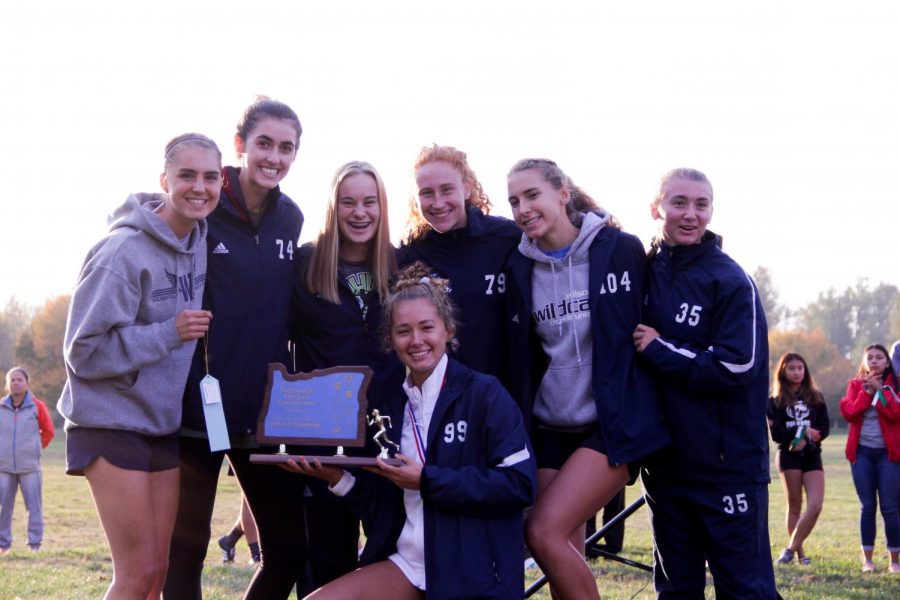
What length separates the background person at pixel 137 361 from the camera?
3922 millimetres

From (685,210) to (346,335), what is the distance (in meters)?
1.72

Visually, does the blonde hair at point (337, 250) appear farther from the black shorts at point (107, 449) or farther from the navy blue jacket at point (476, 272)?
the black shorts at point (107, 449)

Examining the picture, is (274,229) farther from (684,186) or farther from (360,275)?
(684,186)

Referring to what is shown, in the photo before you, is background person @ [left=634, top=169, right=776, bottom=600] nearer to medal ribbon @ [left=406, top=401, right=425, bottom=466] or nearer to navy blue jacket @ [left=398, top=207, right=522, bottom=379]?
navy blue jacket @ [left=398, top=207, right=522, bottom=379]

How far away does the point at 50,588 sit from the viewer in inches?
315

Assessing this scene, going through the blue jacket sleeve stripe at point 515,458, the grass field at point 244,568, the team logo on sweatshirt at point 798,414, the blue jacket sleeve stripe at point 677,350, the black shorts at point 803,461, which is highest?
the blue jacket sleeve stripe at point 677,350

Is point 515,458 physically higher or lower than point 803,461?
higher

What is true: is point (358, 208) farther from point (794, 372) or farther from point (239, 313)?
point (794, 372)

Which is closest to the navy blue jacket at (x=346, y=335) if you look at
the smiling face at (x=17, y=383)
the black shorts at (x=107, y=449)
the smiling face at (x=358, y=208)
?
the smiling face at (x=358, y=208)

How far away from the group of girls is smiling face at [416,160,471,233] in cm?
1

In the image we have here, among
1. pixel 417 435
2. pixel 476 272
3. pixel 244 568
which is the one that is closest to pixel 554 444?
pixel 417 435

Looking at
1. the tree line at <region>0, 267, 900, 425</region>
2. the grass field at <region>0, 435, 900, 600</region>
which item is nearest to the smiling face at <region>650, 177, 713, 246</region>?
the grass field at <region>0, 435, 900, 600</region>

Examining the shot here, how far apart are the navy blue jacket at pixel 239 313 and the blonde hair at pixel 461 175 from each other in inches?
31.9

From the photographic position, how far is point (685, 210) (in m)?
4.73
